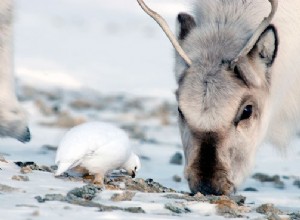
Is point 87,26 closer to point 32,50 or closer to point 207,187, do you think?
point 32,50

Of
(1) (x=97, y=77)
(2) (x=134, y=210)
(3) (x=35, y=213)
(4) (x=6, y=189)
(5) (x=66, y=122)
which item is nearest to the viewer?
Answer: (3) (x=35, y=213)

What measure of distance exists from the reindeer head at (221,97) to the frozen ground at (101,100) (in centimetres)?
34

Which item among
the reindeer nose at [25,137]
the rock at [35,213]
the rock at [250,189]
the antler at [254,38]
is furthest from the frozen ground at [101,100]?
the antler at [254,38]

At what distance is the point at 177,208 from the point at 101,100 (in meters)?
10.2

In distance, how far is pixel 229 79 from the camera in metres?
6.90

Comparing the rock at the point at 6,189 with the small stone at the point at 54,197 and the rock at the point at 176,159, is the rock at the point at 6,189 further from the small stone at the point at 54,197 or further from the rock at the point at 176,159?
the rock at the point at 176,159

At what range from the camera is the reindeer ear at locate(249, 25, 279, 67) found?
6.99m

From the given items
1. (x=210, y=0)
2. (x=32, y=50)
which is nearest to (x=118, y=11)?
(x=32, y=50)

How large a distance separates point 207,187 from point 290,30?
155cm

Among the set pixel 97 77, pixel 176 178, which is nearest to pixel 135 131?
pixel 176 178

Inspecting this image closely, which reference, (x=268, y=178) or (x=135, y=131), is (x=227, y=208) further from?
(x=135, y=131)

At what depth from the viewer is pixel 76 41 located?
27188 mm

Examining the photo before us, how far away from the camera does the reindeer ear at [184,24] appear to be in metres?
7.36

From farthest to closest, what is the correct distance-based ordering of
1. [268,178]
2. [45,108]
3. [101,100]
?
[101,100]
[45,108]
[268,178]
